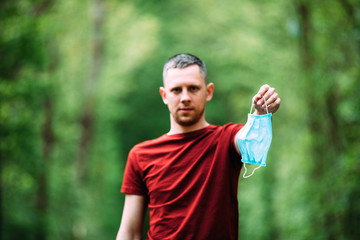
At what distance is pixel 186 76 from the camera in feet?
7.93

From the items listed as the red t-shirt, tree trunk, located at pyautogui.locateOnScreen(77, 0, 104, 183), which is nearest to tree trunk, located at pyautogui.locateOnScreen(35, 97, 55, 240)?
tree trunk, located at pyautogui.locateOnScreen(77, 0, 104, 183)

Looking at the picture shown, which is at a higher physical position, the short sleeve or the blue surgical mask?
the blue surgical mask

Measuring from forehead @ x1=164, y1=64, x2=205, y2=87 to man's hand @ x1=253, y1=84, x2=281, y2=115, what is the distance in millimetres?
405

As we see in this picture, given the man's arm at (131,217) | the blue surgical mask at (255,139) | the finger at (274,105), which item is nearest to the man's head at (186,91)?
the blue surgical mask at (255,139)

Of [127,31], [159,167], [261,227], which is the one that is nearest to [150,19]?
[127,31]

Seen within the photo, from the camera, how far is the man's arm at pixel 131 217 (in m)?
2.58

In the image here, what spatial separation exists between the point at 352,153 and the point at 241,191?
1214 cm

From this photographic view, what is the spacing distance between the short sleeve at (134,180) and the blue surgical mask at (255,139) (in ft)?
2.28

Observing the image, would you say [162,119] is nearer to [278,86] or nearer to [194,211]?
[278,86]

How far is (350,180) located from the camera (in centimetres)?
569

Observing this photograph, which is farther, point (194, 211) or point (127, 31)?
point (127, 31)

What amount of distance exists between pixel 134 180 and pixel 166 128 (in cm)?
2016

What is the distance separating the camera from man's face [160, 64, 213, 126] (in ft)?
7.88

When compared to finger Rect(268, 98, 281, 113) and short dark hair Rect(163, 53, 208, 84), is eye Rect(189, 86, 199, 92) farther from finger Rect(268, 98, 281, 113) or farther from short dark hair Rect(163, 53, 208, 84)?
finger Rect(268, 98, 281, 113)
